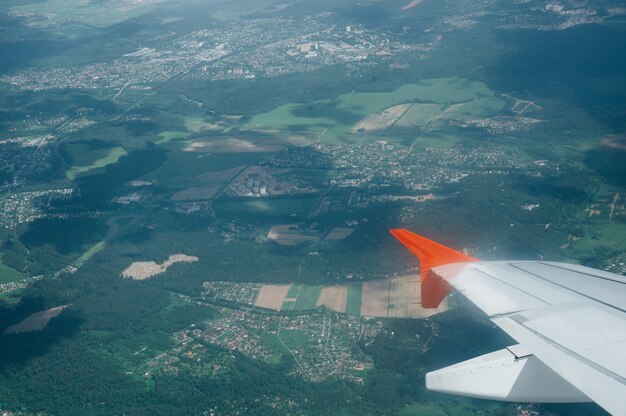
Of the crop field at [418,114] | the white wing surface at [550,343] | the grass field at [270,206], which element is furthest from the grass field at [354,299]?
the crop field at [418,114]

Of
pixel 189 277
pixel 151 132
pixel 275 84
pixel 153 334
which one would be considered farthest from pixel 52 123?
pixel 153 334

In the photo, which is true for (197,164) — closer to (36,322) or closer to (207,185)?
(207,185)

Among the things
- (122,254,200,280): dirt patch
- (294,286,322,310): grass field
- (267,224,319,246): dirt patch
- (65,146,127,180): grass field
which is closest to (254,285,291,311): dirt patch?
(294,286,322,310): grass field

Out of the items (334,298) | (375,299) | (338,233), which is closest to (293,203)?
(338,233)

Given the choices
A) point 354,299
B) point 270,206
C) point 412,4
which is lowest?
point 354,299

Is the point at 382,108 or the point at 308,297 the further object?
the point at 382,108

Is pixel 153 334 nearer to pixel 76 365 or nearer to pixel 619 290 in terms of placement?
pixel 76 365

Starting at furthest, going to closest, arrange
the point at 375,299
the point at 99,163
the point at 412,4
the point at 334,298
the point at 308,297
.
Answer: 1. the point at 412,4
2. the point at 99,163
3. the point at 308,297
4. the point at 334,298
5. the point at 375,299
